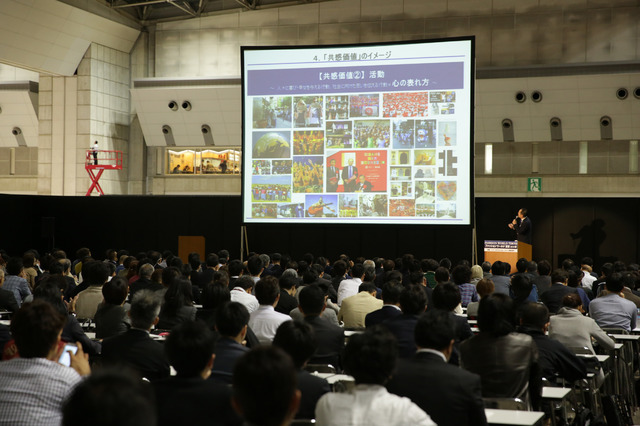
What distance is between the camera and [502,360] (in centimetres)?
425

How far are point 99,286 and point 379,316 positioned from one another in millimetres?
3119

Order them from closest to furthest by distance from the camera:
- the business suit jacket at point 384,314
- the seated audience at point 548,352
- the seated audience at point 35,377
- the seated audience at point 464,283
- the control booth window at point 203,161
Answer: the seated audience at point 35,377 → the seated audience at point 548,352 → the business suit jacket at point 384,314 → the seated audience at point 464,283 → the control booth window at point 203,161

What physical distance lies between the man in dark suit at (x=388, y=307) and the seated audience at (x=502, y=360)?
5.23 ft

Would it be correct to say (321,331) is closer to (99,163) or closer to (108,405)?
(108,405)

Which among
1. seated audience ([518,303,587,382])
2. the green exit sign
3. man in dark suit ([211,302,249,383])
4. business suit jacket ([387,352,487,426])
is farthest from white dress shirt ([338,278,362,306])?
the green exit sign

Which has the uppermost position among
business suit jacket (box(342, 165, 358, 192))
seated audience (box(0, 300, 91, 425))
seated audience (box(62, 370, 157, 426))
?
business suit jacket (box(342, 165, 358, 192))

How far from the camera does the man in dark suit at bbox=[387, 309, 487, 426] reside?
126 inches

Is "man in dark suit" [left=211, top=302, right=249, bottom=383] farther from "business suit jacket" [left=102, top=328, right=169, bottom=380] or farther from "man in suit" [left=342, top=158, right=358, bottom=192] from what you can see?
"man in suit" [left=342, top=158, right=358, bottom=192]

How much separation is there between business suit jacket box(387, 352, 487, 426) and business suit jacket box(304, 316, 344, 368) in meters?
2.01

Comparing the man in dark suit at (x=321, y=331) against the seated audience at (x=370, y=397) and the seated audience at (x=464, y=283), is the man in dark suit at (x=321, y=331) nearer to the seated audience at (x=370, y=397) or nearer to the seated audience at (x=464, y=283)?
the seated audience at (x=370, y=397)

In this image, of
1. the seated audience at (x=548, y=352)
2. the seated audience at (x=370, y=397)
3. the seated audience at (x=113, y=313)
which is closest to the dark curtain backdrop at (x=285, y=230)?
the seated audience at (x=113, y=313)

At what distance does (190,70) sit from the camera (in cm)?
2162

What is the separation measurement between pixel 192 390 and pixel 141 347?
5.49 feet

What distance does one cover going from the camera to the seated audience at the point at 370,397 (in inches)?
104
